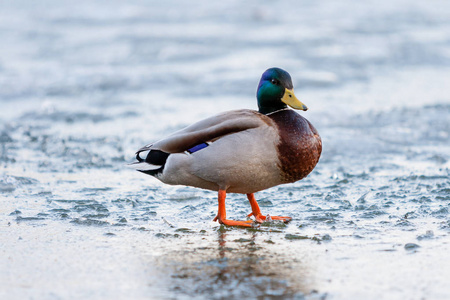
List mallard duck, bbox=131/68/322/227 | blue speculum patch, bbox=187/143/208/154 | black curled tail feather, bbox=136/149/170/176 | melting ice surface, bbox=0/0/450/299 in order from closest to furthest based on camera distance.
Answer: melting ice surface, bbox=0/0/450/299 < mallard duck, bbox=131/68/322/227 < blue speculum patch, bbox=187/143/208/154 < black curled tail feather, bbox=136/149/170/176

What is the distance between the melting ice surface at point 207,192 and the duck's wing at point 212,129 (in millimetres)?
485

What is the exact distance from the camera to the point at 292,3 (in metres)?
18.2

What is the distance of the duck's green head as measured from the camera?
4.37 metres

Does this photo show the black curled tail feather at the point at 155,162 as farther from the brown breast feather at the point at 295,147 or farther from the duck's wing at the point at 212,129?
the brown breast feather at the point at 295,147

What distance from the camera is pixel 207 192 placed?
5.18m

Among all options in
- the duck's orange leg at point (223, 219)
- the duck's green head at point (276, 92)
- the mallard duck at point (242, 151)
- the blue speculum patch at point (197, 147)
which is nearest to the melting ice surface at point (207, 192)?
the duck's orange leg at point (223, 219)

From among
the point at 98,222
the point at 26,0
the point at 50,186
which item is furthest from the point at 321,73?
the point at 26,0

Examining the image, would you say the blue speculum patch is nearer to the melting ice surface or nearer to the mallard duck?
the mallard duck

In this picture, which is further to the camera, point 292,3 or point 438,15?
point 292,3

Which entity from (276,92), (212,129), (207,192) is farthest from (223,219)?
(207,192)

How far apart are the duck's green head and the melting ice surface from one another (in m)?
0.71

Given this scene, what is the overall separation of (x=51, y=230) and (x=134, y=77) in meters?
6.93

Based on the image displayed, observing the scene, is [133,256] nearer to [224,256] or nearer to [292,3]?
[224,256]

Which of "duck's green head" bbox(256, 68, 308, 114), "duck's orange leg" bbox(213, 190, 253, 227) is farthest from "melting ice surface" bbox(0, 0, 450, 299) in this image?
"duck's green head" bbox(256, 68, 308, 114)
